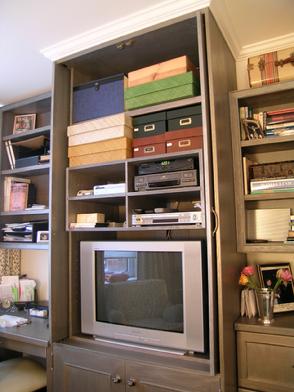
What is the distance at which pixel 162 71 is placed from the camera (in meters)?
1.84

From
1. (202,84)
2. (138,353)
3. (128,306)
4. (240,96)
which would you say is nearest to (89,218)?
(128,306)

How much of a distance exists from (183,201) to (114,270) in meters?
0.66

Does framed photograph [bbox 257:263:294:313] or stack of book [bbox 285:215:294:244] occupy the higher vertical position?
stack of book [bbox 285:215:294:244]

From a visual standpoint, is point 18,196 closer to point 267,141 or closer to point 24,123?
point 24,123

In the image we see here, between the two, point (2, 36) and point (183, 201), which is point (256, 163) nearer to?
point (183, 201)

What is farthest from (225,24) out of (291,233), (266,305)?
(266,305)

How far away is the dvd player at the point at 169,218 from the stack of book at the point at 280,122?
2.38 feet

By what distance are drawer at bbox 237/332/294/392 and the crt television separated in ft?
0.89

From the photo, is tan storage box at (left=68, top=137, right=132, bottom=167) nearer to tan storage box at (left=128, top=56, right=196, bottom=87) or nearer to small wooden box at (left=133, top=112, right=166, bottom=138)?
small wooden box at (left=133, top=112, right=166, bottom=138)

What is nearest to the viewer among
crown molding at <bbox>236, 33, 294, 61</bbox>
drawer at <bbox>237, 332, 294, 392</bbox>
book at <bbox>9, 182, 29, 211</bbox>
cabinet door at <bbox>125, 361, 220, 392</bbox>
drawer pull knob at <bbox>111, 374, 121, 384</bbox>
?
cabinet door at <bbox>125, 361, 220, 392</bbox>

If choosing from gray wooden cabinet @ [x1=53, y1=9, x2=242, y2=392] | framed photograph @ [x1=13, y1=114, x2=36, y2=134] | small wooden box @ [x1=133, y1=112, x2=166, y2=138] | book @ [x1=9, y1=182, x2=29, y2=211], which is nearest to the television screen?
gray wooden cabinet @ [x1=53, y1=9, x2=242, y2=392]

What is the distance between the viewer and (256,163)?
6.67ft

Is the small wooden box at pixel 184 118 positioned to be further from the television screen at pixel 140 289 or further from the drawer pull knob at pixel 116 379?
the drawer pull knob at pixel 116 379

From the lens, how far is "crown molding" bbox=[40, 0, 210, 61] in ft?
5.58
